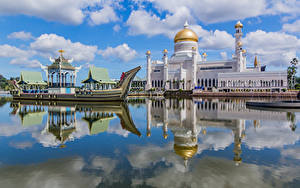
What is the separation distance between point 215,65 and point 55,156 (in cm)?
6278

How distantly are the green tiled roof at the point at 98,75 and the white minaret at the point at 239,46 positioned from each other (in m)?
36.8

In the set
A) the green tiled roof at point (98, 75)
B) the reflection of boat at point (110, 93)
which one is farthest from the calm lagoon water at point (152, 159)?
the green tiled roof at point (98, 75)

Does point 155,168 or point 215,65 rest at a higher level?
point 215,65

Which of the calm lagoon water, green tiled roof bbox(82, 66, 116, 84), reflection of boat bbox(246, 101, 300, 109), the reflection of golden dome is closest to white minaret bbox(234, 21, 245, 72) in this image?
green tiled roof bbox(82, 66, 116, 84)

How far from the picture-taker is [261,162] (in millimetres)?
6012

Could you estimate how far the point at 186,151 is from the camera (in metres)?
7.05

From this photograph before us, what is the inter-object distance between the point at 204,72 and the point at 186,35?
13.7 m

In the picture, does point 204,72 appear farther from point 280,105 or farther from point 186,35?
point 280,105

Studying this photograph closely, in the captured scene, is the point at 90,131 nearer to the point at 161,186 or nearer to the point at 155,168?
the point at 155,168

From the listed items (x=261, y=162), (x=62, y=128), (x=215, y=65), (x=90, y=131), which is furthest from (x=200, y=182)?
(x=215, y=65)

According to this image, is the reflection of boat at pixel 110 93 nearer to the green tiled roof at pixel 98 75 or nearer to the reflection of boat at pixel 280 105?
the green tiled roof at pixel 98 75

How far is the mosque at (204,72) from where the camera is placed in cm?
5472

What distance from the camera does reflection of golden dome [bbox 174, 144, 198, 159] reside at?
21.7 ft

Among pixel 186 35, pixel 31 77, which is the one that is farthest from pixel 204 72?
pixel 31 77
